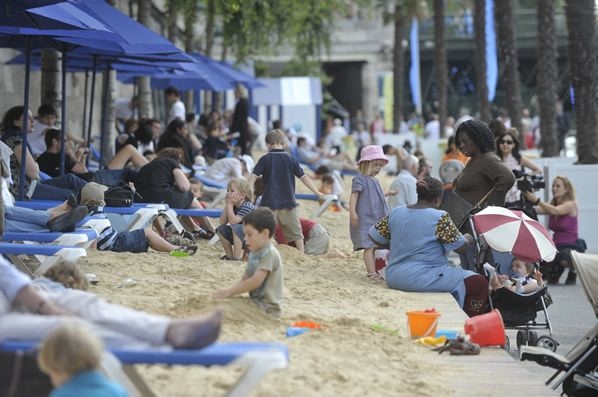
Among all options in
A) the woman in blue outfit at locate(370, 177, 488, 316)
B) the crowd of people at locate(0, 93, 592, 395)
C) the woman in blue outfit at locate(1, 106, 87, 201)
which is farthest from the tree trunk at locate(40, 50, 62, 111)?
the woman in blue outfit at locate(370, 177, 488, 316)

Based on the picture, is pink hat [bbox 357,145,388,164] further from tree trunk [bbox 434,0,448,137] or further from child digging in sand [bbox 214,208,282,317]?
tree trunk [bbox 434,0,448,137]

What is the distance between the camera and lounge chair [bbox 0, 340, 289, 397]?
5992 millimetres

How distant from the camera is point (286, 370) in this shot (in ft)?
24.6

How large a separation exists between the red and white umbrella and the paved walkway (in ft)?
5.81

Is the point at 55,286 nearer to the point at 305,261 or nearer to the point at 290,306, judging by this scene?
the point at 290,306

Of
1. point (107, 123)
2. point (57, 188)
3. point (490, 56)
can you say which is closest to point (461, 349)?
point (57, 188)

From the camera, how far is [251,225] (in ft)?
28.7

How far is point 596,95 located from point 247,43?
47.5 feet

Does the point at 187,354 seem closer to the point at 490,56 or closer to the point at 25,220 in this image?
the point at 25,220

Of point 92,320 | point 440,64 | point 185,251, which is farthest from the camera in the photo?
point 440,64

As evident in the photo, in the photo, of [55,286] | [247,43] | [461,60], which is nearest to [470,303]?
[55,286]

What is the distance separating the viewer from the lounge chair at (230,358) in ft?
19.7

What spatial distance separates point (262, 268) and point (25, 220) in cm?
Result: 297

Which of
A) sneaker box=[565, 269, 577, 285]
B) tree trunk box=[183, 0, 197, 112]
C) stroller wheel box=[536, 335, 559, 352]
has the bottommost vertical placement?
sneaker box=[565, 269, 577, 285]
